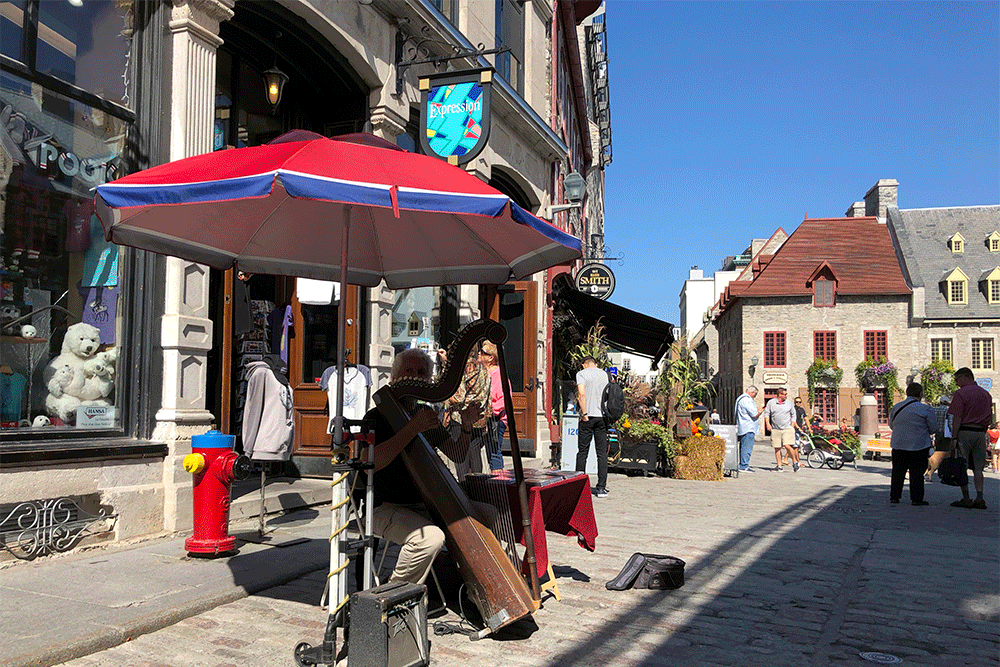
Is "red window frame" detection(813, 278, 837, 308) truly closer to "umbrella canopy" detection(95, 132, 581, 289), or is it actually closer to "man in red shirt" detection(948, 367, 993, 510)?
"man in red shirt" detection(948, 367, 993, 510)

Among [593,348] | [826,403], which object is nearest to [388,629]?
[593,348]

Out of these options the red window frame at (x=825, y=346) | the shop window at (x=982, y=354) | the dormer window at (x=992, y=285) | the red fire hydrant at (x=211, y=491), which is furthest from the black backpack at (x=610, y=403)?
the dormer window at (x=992, y=285)

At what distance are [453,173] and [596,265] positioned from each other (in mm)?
17441

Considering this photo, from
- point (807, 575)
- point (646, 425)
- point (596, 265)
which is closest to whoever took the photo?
point (807, 575)

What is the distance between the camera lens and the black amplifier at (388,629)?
359cm

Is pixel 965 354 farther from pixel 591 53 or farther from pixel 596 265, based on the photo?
pixel 596 265

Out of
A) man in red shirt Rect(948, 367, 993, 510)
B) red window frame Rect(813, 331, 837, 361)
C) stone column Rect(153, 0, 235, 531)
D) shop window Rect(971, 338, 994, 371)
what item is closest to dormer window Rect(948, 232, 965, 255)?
shop window Rect(971, 338, 994, 371)

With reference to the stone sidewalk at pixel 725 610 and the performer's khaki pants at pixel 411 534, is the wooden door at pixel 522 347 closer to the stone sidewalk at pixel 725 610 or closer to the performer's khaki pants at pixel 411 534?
the stone sidewalk at pixel 725 610

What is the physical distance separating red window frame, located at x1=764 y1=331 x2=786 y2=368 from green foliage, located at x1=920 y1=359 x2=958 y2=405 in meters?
7.19

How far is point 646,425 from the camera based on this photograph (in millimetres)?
14320

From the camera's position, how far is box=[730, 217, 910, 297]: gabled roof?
4409 centimetres

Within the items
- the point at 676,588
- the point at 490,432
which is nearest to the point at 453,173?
the point at 490,432

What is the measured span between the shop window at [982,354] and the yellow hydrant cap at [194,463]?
48.1 metres

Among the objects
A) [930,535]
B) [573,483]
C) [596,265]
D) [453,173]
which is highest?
[596,265]
